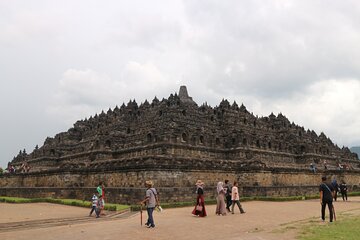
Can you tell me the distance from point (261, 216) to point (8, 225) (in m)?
11.5

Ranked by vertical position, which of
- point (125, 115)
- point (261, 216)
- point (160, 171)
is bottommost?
point (261, 216)

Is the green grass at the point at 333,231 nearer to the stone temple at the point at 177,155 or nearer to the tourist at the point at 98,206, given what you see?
the tourist at the point at 98,206

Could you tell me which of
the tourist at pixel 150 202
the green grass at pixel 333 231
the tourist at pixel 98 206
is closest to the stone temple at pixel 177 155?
the tourist at pixel 98 206

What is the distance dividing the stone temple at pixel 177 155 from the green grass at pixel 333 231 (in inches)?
470

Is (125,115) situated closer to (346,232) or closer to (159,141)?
(159,141)

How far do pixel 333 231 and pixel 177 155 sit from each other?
77.8 feet

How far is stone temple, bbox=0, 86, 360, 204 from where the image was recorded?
27328 millimetres

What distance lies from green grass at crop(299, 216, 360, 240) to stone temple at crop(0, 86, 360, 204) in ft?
39.1

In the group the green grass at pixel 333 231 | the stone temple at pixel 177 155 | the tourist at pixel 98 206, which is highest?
the stone temple at pixel 177 155

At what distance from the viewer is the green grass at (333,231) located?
1122 cm

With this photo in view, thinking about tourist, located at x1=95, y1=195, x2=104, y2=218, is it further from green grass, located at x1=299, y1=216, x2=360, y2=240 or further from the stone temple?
green grass, located at x1=299, y1=216, x2=360, y2=240

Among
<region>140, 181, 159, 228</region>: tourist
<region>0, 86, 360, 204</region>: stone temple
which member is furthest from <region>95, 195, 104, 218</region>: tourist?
<region>140, 181, 159, 228</region>: tourist

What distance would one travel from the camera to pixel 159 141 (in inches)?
1437

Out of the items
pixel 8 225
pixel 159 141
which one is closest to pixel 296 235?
pixel 8 225
